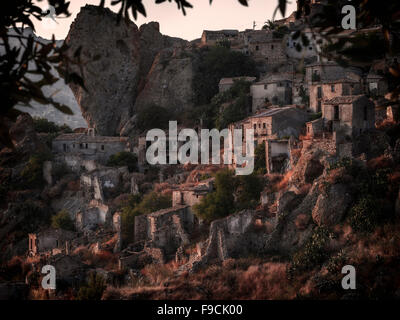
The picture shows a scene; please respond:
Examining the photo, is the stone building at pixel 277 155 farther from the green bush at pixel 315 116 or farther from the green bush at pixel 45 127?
the green bush at pixel 45 127

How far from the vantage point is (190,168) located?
33.2 m

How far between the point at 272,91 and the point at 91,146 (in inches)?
538

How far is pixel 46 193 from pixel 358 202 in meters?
A: 22.7

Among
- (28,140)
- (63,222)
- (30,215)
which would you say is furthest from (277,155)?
(28,140)

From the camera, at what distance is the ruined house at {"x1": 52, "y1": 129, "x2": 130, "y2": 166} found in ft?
126

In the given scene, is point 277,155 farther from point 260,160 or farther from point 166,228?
point 166,228

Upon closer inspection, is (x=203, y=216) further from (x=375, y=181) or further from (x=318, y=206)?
(x=375, y=181)

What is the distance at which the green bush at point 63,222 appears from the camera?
3142 cm

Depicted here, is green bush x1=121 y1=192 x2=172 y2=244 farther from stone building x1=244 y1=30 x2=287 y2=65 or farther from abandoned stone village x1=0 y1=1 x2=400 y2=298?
stone building x1=244 y1=30 x2=287 y2=65

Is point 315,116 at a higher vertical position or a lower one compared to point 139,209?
higher

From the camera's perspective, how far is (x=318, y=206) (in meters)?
20.1

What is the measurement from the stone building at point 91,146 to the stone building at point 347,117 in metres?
16.7

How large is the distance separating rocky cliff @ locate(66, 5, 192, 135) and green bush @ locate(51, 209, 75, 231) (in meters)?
11.6

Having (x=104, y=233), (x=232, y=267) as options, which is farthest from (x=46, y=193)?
(x=232, y=267)
